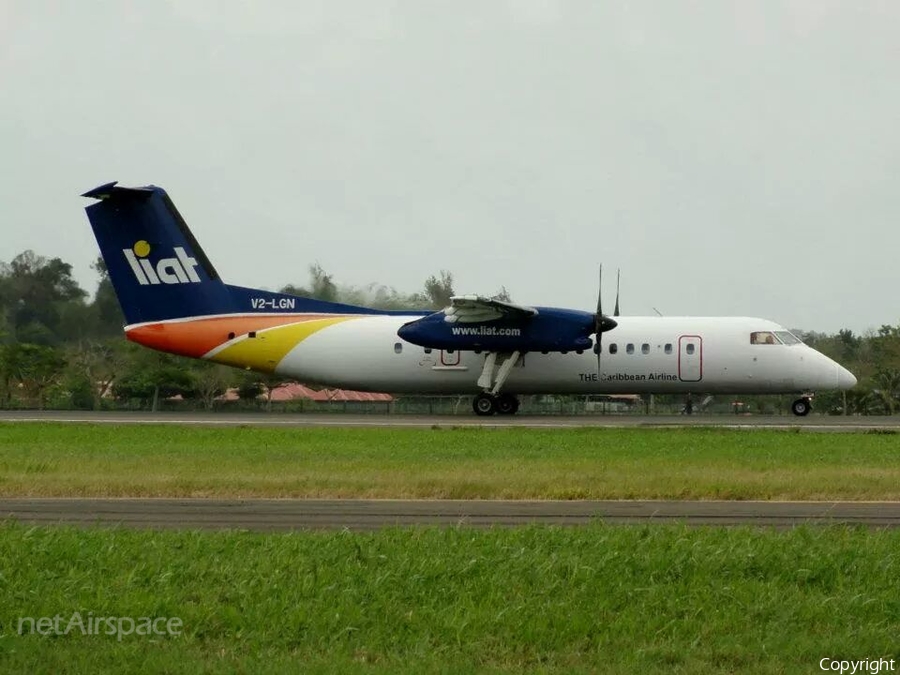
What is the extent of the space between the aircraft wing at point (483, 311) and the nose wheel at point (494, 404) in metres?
3.16

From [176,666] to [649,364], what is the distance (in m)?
31.3

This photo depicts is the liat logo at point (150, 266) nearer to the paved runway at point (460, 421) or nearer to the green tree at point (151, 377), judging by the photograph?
the paved runway at point (460, 421)

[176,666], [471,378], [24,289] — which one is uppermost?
[24,289]

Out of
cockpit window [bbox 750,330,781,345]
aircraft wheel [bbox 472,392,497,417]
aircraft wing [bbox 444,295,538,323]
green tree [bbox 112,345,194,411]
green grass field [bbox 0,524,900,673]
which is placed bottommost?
green grass field [bbox 0,524,900,673]

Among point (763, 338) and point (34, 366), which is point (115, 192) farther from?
point (763, 338)

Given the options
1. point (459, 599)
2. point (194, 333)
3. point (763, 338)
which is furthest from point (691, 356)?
point (459, 599)

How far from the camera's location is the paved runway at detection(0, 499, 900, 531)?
1435 cm

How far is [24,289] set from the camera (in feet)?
178

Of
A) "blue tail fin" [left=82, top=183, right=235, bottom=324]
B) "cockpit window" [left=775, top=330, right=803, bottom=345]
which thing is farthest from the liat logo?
"cockpit window" [left=775, top=330, right=803, bottom=345]

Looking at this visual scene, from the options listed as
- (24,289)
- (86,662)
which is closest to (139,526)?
(86,662)

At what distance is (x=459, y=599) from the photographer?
991 centimetres

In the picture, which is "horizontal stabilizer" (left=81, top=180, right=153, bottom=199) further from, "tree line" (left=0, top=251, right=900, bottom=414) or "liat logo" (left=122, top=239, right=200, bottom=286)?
"tree line" (left=0, top=251, right=900, bottom=414)

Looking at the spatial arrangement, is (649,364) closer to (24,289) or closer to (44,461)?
(44,461)

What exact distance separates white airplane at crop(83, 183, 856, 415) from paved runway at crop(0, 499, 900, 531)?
20.6 metres
